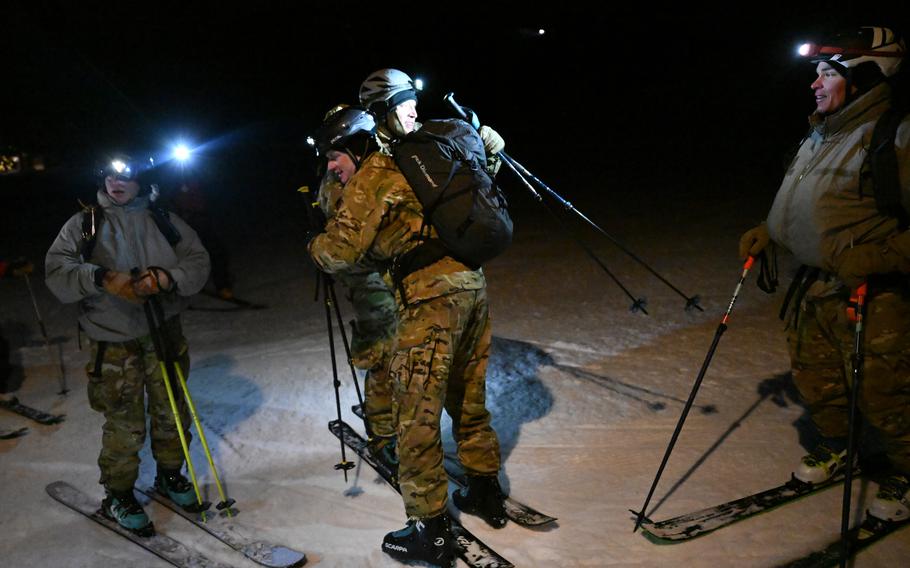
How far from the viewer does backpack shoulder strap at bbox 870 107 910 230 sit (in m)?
3.10

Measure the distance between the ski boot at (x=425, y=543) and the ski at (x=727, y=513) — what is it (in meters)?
1.06

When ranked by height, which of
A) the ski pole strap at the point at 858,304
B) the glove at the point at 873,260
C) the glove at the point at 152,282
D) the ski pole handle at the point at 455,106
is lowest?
the ski pole strap at the point at 858,304

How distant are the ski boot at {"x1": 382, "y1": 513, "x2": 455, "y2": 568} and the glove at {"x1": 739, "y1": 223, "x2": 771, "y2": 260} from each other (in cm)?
235

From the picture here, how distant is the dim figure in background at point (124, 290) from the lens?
3.79 meters

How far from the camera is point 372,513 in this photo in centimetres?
407

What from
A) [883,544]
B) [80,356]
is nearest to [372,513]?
[883,544]

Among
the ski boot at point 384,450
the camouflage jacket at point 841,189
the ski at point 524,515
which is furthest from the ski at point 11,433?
the camouflage jacket at point 841,189

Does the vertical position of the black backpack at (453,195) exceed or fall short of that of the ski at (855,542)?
it exceeds it

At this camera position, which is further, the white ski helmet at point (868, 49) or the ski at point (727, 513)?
the ski at point (727, 513)

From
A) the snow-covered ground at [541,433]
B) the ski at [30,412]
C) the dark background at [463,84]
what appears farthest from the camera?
the dark background at [463,84]

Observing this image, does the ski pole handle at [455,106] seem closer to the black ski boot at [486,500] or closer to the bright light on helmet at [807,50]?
the bright light on helmet at [807,50]

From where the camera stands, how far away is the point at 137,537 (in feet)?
12.9

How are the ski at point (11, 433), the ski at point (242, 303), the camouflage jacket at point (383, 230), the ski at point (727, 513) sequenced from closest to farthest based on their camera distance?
1. the camouflage jacket at point (383, 230)
2. the ski at point (727, 513)
3. the ski at point (11, 433)
4. the ski at point (242, 303)

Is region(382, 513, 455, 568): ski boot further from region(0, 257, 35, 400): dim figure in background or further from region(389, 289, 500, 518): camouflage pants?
region(0, 257, 35, 400): dim figure in background
